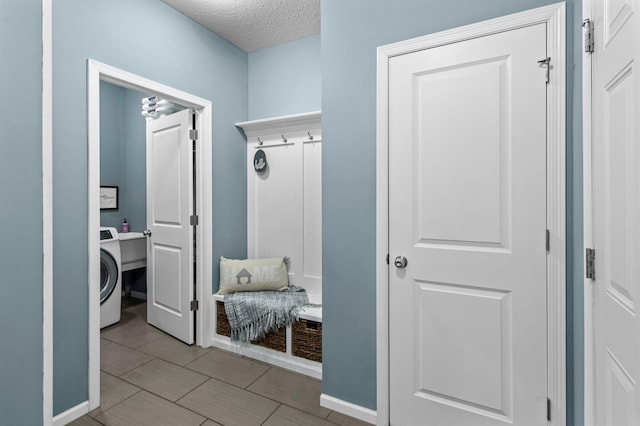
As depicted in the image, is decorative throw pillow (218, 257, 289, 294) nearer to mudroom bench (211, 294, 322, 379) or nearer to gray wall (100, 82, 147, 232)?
mudroom bench (211, 294, 322, 379)

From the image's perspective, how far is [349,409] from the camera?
187 cm

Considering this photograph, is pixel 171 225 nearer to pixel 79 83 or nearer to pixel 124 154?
pixel 79 83

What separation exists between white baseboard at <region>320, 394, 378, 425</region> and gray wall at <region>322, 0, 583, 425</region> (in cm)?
3

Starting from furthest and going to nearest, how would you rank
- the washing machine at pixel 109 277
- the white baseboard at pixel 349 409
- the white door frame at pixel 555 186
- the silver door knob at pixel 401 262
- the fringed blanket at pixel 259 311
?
the washing machine at pixel 109 277, the fringed blanket at pixel 259 311, the white baseboard at pixel 349 409, the silver door knob at pixel 401 262, the white door frame at pixel 555 186

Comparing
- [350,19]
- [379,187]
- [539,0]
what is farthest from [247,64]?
[539,0]

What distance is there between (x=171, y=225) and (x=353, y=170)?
1.95 meters

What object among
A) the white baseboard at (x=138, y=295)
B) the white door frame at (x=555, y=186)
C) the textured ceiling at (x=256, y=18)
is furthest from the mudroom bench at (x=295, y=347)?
the textured ceiling at (x=256, y=18)

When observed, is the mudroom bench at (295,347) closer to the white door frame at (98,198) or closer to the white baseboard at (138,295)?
the white door frame at (98,198)

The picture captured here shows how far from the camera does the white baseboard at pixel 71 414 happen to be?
1782mm

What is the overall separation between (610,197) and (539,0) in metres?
0.98

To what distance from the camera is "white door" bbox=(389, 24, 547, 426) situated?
1.43m

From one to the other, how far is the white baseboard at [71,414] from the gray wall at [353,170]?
1.44 metres

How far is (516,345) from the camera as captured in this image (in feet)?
4.82

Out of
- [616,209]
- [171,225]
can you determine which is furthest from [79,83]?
[616,209]
